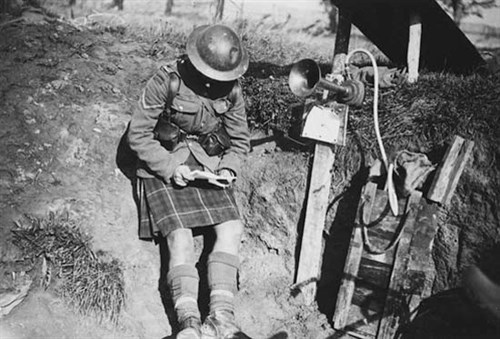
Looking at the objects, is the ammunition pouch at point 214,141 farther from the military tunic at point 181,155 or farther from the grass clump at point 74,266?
the grass clump at point 74,266

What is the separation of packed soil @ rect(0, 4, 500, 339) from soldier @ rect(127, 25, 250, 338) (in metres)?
0.37

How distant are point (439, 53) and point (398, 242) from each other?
266 centimetres

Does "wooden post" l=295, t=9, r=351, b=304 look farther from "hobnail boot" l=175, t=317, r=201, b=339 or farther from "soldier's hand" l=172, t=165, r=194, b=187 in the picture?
"hobnail boot" l=175, t=317, r=201, b=339

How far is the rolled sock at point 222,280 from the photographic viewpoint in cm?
363

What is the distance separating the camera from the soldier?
12.1ft

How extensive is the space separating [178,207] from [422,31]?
318 cm

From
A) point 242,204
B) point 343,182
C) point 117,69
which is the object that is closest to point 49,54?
point 117,69

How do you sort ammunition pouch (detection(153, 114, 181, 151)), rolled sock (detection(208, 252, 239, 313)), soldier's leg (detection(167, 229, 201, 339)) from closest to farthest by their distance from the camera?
soldier's leg (detection(167, 229, 201, 339)) < rolled sock (detection(208, 252, 239, 313)) < ammunition pouch (detection(153, 114, 181, 151))

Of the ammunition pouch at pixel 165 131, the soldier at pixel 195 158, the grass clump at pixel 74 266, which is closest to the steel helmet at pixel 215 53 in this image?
the soldier at pixel 195 158

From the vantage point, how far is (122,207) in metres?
4.35

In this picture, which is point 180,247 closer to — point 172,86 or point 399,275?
point 172,86

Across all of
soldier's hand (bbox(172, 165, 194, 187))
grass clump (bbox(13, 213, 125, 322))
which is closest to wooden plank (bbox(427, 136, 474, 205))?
soldier's hand (bbox(172, 165, 194, 187))

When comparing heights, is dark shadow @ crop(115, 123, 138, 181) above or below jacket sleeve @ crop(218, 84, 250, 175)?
below

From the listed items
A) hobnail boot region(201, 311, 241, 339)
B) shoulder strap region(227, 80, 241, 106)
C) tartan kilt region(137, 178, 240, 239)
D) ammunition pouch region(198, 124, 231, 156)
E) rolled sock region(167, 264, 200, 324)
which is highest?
shoulder strap region(227, 80, 241, 106)
